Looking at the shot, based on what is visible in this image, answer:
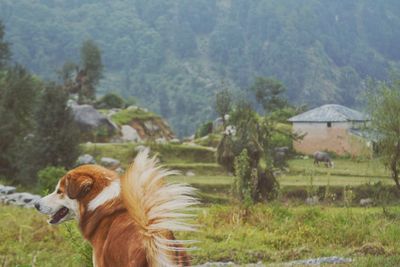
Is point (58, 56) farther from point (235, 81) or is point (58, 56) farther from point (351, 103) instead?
point (351, 103)

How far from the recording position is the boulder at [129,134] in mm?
31600

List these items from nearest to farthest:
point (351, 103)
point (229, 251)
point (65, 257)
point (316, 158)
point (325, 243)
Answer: point (65, 257), point (229, 251), point (325, 243), point (316, 158), point (351, 103)

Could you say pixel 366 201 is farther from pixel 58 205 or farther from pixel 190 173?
pixel 58 205

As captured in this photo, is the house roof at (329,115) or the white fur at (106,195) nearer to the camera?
the white fur at (106,195)

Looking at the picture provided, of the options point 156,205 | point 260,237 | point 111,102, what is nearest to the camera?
point 156,205

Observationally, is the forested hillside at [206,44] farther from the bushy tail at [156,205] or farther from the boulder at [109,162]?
the bushy tail at [156,205]

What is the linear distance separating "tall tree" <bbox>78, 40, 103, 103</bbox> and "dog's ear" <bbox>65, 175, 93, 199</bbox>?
1532 inches

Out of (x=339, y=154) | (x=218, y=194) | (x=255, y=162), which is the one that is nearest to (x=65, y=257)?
(x=255, y=162)

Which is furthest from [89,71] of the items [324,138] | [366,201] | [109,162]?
[366,201]

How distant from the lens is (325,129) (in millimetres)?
31359

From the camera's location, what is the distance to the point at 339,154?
1140 inches

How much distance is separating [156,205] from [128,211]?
13cm

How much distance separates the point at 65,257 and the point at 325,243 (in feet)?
10.1

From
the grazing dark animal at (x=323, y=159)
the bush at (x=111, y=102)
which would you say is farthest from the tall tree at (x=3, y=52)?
the grazing dark animal at (x=323, y=159)
